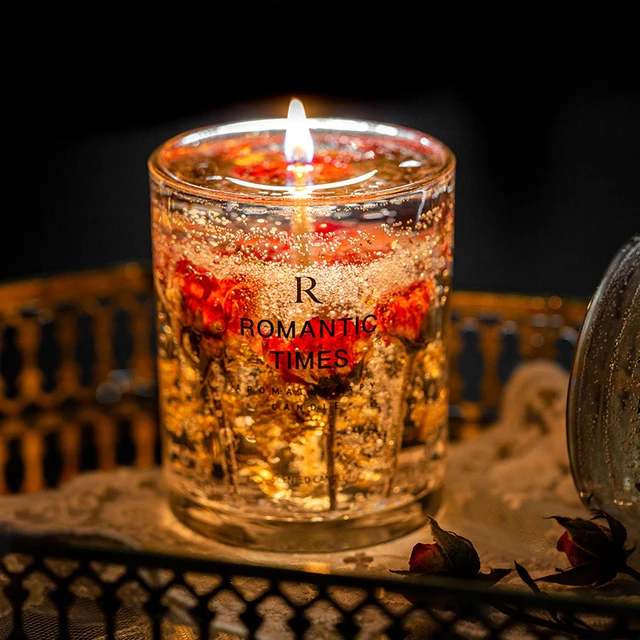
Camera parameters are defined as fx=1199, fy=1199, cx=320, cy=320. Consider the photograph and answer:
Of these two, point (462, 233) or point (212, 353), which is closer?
point (212, 353)

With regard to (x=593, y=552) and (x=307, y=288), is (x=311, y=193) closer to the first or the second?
(x=307, y=288)

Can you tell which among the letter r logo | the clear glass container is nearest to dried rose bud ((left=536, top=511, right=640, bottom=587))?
the clear glass container

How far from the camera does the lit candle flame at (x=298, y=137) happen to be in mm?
609

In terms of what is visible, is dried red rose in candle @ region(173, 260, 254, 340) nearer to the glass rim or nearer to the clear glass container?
the glass rim

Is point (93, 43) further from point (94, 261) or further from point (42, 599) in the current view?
point (42, 599)

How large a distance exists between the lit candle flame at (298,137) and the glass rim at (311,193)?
0.05 meters

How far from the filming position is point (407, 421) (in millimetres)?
610

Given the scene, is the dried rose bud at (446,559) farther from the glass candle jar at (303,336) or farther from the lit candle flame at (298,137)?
the lit candle flame at (298,137)

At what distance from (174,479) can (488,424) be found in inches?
9.9

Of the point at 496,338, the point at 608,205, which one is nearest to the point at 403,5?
the point at 608,205

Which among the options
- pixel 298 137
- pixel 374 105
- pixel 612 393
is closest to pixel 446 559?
pixel 612 393

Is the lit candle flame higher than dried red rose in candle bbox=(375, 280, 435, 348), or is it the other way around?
the lit candle flame

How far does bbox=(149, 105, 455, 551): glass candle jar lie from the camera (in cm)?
56

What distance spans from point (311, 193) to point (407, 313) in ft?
0.25
